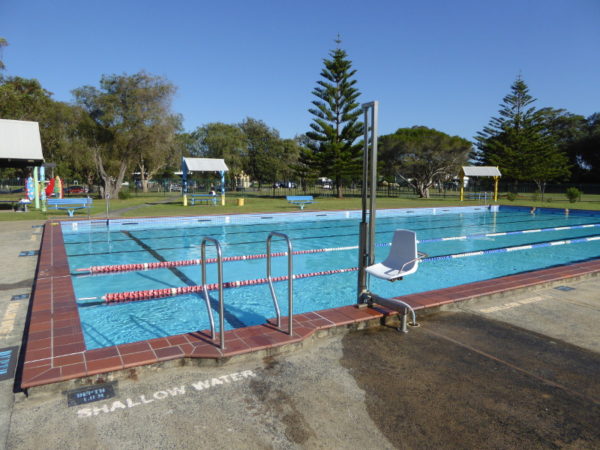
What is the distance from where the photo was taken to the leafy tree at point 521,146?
122 feet

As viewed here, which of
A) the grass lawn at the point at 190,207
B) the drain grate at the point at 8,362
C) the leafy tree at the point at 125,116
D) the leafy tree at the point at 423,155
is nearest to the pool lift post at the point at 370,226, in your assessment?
the drain grate at the point at 8,362

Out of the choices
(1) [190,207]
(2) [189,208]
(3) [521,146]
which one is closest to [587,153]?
(3) [521,146]

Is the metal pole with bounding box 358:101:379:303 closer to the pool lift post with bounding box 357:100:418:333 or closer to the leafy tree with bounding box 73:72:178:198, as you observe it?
the pool lift post with bounding box 357:100:418:333

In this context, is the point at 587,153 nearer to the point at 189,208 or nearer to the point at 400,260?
the point at 189,208

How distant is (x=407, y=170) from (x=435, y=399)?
34524 mm

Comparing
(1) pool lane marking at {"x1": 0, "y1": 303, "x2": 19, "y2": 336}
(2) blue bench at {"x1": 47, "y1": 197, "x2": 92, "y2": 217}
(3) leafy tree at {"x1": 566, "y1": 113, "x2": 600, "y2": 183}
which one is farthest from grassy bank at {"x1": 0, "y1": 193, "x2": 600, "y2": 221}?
(3) leafy tree at {"x1": 566, "y1": 113, "x2": 600, "y2": 183}

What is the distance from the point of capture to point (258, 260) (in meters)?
9.27

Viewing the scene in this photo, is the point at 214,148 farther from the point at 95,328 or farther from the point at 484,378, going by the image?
the point at 484,378

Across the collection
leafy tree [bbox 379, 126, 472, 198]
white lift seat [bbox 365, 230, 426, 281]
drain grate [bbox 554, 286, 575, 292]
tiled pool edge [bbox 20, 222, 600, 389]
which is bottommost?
drain grate [bbox 554, 286, 575, 292]

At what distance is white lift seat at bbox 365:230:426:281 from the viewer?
4282mm

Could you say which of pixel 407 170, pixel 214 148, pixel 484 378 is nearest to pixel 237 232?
pixel 484 378

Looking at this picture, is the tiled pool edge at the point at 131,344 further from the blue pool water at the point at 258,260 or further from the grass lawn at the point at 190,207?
the grass lawn at the point at 190,207

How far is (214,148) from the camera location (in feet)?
142

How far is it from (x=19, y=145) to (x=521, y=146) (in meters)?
39.3
